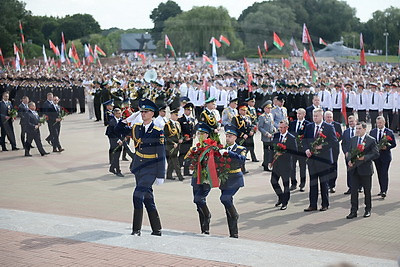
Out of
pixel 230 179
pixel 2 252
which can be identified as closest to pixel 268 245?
pixel 230 179

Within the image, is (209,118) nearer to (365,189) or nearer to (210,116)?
(210,116)

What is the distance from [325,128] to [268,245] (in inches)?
149

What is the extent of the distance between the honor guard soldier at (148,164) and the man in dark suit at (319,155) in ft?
11.2

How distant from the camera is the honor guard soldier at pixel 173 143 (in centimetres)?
1411

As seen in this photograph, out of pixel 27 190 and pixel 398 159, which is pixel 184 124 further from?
pixel 398 159

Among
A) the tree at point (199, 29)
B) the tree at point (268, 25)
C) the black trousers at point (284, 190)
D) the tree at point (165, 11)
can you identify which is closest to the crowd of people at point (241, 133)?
the black trousers at point (284, 190)

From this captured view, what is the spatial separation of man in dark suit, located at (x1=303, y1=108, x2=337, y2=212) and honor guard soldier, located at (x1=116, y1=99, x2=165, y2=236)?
11.2 feet

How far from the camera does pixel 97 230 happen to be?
8.44 meters

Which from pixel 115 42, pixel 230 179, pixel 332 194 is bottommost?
pixel 332 194

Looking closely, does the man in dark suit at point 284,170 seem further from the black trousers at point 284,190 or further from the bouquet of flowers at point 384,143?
the bouquet of flowers at point 384,143

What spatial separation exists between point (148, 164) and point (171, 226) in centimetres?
157

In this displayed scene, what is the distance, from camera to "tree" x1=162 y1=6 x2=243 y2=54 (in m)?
61.3

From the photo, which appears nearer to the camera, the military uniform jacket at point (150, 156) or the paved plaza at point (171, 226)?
the paved plaza at point (171, 226)

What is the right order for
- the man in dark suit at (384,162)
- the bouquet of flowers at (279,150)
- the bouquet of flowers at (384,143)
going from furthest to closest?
the man in dark suit at (384,162) → the bouquet of flowers at (384,143) → the bouquet of flowers at (279,150)
